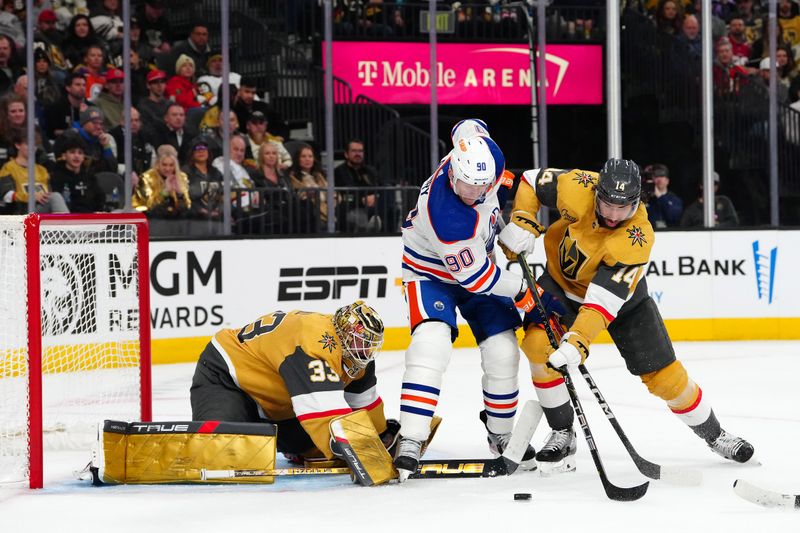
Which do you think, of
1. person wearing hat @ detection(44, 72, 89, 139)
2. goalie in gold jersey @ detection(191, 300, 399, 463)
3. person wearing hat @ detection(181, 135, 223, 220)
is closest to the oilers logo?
person wearing hat @ detection(181, 135, 223, 220)

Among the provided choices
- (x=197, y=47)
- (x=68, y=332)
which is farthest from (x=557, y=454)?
(x=197, y=47)

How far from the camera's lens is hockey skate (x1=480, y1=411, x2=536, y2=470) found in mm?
3947

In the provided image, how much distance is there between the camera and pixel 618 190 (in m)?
3.67

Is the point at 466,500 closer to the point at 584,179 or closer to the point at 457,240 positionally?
the point at 457,240

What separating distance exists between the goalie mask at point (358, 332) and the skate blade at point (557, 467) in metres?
0.65

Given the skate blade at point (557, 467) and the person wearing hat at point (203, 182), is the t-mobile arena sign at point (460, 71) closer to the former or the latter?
the person wearing hat at point (203, 182)

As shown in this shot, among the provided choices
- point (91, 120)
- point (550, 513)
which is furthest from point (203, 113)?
point (550, 513)

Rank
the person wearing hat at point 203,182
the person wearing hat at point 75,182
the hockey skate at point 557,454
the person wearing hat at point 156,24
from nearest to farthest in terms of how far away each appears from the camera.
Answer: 1. the hockey skate at point 557,454
2. the person wearing hat at point 75,182
3. the person wearing hat at point 203,182
4. the person wearing hat at point 156,24

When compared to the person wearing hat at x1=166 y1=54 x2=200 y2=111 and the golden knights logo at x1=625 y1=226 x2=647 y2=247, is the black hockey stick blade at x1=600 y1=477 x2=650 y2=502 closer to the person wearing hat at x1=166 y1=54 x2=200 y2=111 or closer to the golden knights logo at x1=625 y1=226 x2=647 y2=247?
the golden knights logo at x1=625 y1=226 x2=647 y2=247

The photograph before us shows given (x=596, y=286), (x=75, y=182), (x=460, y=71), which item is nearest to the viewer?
(x=596, y=286)

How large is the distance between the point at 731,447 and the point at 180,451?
1713mm

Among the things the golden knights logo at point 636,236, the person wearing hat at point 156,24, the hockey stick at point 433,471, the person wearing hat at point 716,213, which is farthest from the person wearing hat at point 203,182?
the golden knights logo at point 636,236

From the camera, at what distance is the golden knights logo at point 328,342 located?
367cm

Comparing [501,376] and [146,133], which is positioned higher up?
[146,133]
